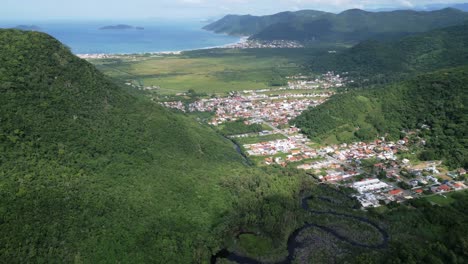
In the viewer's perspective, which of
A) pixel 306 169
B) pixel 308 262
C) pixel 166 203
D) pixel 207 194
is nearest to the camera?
pixel 308 262

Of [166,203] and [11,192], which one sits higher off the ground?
[11,192]

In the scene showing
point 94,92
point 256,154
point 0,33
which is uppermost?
point 0,33

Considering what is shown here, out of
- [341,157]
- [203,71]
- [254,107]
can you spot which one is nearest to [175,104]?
[254,107]

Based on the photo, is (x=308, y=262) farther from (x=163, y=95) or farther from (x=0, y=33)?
(x=163, y=95)

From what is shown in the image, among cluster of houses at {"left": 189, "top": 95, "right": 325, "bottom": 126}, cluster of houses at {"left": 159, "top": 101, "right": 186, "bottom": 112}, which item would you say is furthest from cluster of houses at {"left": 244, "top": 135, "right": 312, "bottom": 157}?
cluster of houses at {"left": 159, "top": 101, "right": 186, "bottom": 112}

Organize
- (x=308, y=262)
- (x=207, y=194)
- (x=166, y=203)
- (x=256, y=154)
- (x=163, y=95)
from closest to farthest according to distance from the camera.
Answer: (x=308, y=262)
(x=166, y=203)
(x=207, y=194)
(x=256, y=154)
(x=163, y=95)

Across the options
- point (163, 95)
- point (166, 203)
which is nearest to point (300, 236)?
point (166, 203)

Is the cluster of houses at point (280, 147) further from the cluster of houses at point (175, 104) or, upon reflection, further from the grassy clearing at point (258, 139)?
the cluster of houses at point (175, 104)
